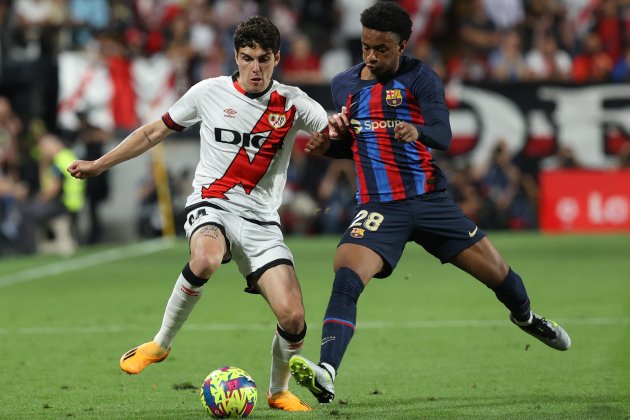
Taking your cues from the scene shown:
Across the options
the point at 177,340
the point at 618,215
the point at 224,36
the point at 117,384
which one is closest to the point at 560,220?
the point at 618,215

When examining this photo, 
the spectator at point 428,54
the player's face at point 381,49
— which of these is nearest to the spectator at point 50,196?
the spectator at point 428,54

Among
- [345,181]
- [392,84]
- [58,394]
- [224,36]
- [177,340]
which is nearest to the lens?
[392,84]

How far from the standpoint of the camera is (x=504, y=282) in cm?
763

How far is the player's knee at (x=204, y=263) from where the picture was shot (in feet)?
23.4

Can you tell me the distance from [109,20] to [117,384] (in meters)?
15.8

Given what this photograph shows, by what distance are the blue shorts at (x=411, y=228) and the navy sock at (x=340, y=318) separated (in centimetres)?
29

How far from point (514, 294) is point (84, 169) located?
2.73 m

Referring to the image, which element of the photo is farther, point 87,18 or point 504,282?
point 87,18

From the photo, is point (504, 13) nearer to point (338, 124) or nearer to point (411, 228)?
point (411, 228)

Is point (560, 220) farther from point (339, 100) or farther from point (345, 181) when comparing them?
point (339, 100)

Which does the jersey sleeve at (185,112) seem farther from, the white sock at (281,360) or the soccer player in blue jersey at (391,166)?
the white sock at (281,360)

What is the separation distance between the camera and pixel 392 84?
24.3ft

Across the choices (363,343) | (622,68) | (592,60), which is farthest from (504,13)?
(363,343)

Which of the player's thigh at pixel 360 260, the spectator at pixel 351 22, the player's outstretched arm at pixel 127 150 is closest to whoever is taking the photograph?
the player's thigh at pixel 360 260
